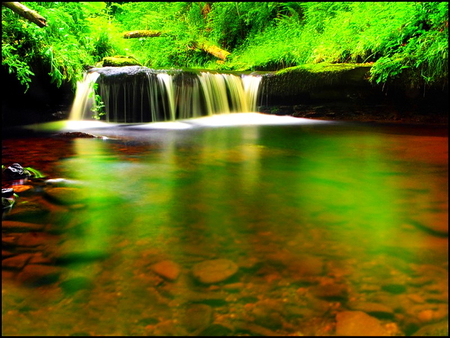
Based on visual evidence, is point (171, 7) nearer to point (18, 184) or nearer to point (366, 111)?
point (366, 111)

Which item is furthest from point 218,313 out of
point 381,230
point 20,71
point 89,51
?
point 89,51

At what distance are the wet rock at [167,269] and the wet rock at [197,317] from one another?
0.68ft

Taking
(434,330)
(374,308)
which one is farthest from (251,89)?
(434,330)

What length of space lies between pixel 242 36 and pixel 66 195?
Result: 697 cm

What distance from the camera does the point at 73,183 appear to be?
8.29ft

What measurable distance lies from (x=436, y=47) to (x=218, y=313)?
463 cm

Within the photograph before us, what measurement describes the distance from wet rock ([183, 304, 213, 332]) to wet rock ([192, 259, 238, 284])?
15 centimetres

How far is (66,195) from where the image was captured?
7.36ft

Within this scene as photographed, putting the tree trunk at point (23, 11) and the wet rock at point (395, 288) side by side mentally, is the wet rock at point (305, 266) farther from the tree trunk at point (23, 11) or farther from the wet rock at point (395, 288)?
the tree trunk at point (23, 11)

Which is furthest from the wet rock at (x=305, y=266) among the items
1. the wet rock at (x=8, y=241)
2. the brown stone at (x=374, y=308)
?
the wet rock at (x=8, y=241)

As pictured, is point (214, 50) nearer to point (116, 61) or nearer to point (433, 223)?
point (116, 61)

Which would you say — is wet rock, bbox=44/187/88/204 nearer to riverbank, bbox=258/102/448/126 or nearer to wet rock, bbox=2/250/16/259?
wet rock, bbox=2/250/16/259

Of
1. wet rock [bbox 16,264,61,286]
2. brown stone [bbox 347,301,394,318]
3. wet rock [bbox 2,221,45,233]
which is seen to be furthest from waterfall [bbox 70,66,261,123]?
brown stone [bbox 347,301,394,318]

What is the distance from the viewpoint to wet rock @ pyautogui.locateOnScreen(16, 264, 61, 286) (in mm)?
1244
